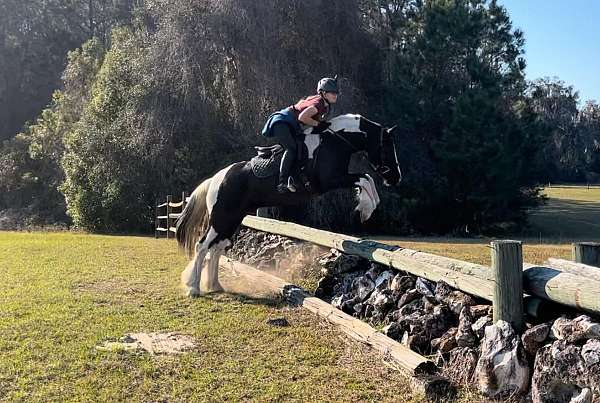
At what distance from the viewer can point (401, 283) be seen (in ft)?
18.1

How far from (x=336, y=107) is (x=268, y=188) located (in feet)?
34.6

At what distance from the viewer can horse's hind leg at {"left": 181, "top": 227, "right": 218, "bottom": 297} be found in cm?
726

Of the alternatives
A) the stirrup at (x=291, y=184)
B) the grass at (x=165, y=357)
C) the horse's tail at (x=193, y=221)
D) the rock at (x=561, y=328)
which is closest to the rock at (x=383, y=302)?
the grass at (x=165, y=357)

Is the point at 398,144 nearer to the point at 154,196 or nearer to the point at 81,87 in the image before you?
the point at 154,196

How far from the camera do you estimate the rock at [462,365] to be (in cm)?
390

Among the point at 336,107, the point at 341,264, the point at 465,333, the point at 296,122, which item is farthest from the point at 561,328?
the point at 336,107

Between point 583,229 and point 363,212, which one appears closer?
point 363,212

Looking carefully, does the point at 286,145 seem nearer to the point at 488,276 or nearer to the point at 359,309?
the point at 359,309

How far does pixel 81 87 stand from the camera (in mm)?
25297

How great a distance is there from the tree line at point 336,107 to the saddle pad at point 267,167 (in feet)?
33.1

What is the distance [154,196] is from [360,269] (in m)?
13.7

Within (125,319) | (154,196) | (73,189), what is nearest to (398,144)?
(154,196)

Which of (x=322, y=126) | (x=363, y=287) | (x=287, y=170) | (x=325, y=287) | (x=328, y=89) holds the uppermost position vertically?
(x=328, y=89)

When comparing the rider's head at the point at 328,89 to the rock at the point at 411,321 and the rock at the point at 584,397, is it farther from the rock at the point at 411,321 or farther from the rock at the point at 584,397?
the rock at the point at 584,397
